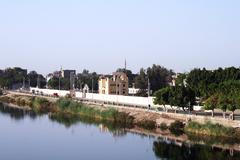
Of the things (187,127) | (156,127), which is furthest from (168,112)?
(187,127)

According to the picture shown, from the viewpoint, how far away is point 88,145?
46.9m

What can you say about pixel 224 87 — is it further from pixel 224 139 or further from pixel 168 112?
pixel 224 139

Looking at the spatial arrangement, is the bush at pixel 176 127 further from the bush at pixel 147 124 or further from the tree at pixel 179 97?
the tree at pixel 179 97

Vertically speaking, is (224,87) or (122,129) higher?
(224,87)

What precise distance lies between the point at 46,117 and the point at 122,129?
19.5 metres

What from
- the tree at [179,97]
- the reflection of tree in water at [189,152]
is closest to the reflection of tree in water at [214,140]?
the reflection of tree in water at [189,152]

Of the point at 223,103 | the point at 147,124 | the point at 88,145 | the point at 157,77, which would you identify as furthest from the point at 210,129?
the point at 157,77

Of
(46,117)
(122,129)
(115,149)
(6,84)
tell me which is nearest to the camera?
(115,149)

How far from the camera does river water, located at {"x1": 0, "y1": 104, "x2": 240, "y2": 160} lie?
40.9 m

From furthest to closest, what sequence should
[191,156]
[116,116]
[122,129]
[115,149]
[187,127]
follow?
[116,116] → [122,129] → [187,127] → [115,149] → [191,156]

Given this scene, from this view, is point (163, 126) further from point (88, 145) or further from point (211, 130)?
point (88, 145)

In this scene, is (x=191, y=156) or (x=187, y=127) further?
(x=187, y=127)

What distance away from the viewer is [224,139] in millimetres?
46438

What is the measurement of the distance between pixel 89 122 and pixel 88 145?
17.6 meters
